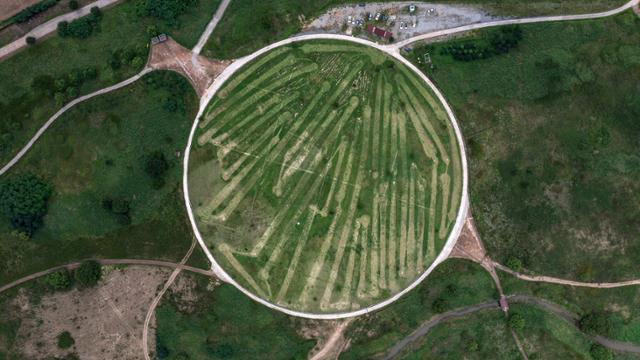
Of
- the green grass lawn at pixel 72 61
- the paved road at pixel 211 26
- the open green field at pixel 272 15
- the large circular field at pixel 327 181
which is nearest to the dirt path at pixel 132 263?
the large circular field at pixel 327 181

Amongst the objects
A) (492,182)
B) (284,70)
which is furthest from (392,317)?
(284,70)

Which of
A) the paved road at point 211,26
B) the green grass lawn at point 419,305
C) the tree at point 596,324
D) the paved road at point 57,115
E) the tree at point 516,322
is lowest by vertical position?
the tree at point 596,324

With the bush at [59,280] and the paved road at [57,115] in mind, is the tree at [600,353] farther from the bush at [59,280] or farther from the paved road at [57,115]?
the paved road at [57,115]

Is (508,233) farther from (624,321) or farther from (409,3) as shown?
(409,3)

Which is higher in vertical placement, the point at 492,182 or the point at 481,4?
the point at 481,4

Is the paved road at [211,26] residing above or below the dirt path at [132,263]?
above

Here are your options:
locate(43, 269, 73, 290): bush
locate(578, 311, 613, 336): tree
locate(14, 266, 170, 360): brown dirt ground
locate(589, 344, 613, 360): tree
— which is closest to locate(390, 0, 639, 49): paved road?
locate(578, 311, 613, 336): tree

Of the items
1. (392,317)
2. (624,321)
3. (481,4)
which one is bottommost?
(624,321)

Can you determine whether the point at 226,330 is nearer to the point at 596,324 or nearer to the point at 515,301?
the point at 515,301
